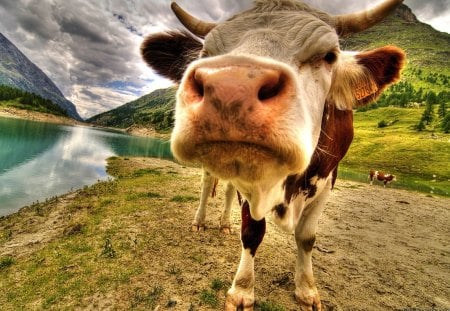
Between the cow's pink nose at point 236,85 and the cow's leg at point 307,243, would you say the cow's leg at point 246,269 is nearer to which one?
the cow's leg at point 307,243

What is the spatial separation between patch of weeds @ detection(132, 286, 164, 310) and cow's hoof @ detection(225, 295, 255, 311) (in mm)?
1052

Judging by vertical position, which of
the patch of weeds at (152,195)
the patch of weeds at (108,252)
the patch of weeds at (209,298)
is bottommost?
the patch of weeds at (108,252)

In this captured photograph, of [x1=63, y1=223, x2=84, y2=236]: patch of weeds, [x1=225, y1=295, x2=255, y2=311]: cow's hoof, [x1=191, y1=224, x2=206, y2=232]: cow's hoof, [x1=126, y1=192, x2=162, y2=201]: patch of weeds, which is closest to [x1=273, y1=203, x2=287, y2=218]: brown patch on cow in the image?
[x1=225, y1=295, x2=255, y2=311]: cow's hoof

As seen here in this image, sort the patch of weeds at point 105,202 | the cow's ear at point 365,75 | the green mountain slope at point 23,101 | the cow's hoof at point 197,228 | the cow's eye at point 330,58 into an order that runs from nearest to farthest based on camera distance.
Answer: the cow's eye at point 330,58, the cow's ear at point 365,75, the cow's hoof at point 197,228, the patch of weeds at point 105,202, the green mountain slope at point 23,101

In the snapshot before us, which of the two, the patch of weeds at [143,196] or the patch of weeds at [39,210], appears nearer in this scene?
the patch of weeds at [39,210]

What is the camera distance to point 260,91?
1.75m

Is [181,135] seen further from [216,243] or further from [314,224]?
[216,243]

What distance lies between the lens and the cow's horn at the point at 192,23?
3.71 meters

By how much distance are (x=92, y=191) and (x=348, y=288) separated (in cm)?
1215

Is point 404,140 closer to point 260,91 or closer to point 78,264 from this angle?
point 78,264

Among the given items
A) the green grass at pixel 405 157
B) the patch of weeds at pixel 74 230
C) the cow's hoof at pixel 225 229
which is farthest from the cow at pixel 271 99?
the green grass at pixel 405 157

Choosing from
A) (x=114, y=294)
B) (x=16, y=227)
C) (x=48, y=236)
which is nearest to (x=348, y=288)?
(x=114, y=294)

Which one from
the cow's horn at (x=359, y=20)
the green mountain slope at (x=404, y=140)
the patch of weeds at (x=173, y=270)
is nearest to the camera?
the cow's horn at (x=359, y=20)

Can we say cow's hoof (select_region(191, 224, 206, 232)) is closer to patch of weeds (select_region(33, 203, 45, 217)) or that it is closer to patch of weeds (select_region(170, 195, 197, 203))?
patch of weeds (select_region(170, 195, 197, 203))
